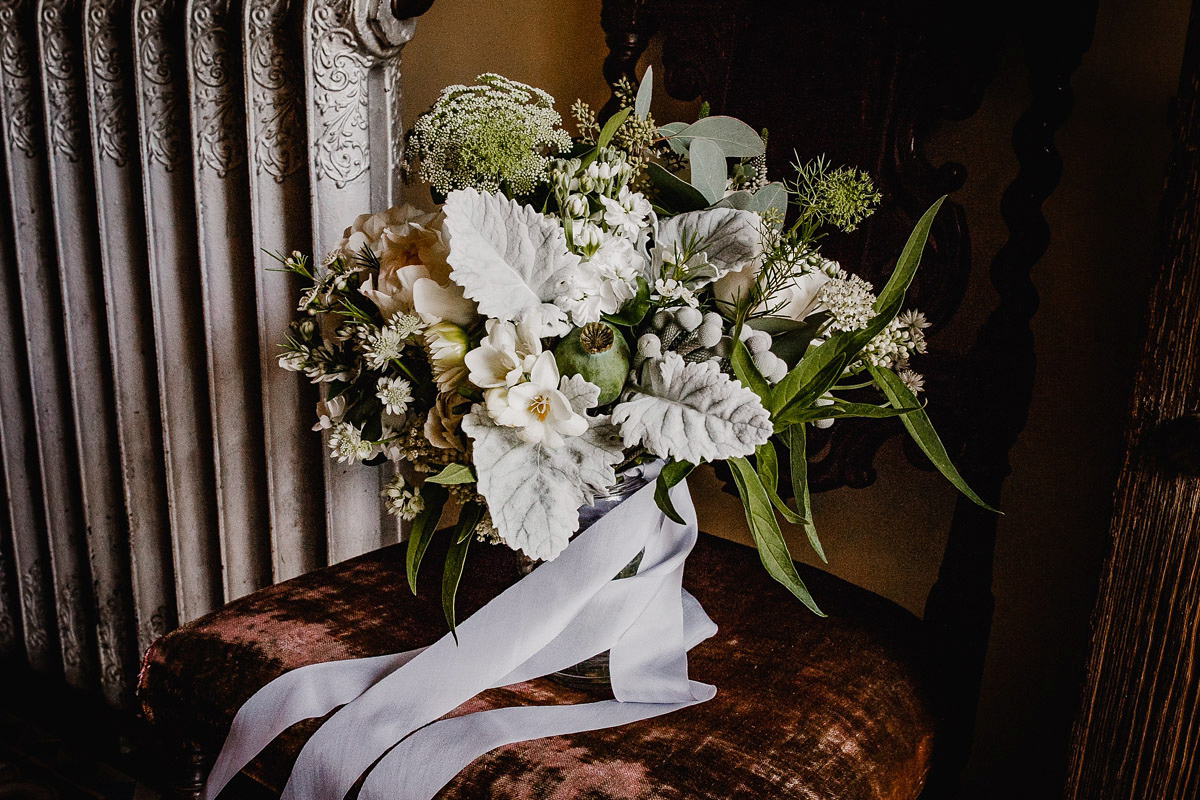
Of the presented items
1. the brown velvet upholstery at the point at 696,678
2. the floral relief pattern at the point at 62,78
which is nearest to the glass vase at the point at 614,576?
Result: the brown velvet upholstery at the point at 696,678

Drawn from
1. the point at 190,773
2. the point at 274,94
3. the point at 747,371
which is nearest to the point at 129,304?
the point at 274,94

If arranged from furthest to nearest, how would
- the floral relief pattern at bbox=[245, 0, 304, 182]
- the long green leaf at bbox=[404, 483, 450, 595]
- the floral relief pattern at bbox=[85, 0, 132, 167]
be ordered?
1. the floral relief pattern at bbox=[85, 0, 132, 167]
2. the floral relief pattern at bbox=[245, 0, 304, 182]
3. the long green leaf at bbox=[404, 483, 450, 595]

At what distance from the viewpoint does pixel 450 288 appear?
563 millimetres

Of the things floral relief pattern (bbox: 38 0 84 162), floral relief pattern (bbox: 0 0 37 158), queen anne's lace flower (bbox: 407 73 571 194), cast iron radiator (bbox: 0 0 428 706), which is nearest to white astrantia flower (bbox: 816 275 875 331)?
queen anne's lace flower (bbox: 407 73 571 194)

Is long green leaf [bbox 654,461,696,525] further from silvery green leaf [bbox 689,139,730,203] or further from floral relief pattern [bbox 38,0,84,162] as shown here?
floral relief pattern [bbox 38,0,84,162]

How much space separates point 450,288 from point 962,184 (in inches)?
23.1

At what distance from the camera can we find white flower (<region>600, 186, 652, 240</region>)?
0.57 meters

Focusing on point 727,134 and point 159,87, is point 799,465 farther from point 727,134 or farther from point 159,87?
point 159,87

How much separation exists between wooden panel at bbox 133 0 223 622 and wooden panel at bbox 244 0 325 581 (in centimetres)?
15

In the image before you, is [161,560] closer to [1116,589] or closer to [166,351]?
[166,351]

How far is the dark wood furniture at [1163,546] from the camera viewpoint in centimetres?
57

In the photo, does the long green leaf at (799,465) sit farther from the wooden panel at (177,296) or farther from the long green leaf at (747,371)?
the wooden panel at (177,296)

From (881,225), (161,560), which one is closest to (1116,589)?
(881,225)

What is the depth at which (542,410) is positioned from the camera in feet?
1.75
